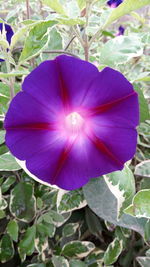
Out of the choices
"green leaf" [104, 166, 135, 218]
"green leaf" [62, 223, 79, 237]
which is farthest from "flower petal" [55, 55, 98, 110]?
"green leaf" [62, 223, 79, 237]

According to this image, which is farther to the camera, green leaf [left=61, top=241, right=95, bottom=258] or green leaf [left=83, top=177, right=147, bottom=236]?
green leaf [left=61, top=241, right=95, bottom=258]

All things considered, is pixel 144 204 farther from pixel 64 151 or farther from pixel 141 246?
pixel 141 246

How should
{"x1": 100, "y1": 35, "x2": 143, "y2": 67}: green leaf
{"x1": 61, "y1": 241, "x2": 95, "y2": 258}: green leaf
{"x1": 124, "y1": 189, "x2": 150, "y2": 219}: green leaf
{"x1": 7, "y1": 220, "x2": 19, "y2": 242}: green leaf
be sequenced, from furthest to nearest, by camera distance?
1. {"x1": 61, "y1": 241, "x2": 95, "y2": 258}: green leaf
2. {"x1": 7, "y1": 220, "x2": 19, "y2": 242}: green leaf
3. {"x1": 100, "y1": 35, "x2": 143, "y2": 67}: green leaf
4. {"x1": 124, "y1": 189, "x2": 150, "y2": 219}: green leaf

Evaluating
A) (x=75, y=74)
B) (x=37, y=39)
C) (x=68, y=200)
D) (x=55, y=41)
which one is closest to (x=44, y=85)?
(x=75, y=74)

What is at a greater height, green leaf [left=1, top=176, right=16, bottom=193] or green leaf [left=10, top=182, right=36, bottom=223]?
green leaf [left=1, top=176, right=16, bottom=193]

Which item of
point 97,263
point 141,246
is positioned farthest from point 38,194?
point 141,246

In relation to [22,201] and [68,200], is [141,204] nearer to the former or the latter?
[68,200]

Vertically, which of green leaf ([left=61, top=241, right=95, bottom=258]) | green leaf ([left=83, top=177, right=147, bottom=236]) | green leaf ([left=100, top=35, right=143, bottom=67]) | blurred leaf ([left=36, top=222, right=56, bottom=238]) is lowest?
green leaf ([left=61, top=241, right=95, bottom=258])

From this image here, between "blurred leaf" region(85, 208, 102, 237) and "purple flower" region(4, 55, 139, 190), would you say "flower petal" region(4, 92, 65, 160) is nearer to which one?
"purple flower" region(4, 55, 139, 190)

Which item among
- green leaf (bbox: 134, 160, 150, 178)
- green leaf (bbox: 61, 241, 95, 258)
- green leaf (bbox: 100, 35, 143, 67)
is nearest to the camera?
green leaf (bbox: 100, 35, 143, 67)

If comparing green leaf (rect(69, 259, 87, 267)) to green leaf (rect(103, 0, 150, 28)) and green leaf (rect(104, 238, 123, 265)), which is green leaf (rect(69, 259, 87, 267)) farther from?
green leaf (rect(103, 0, 150, 28))
